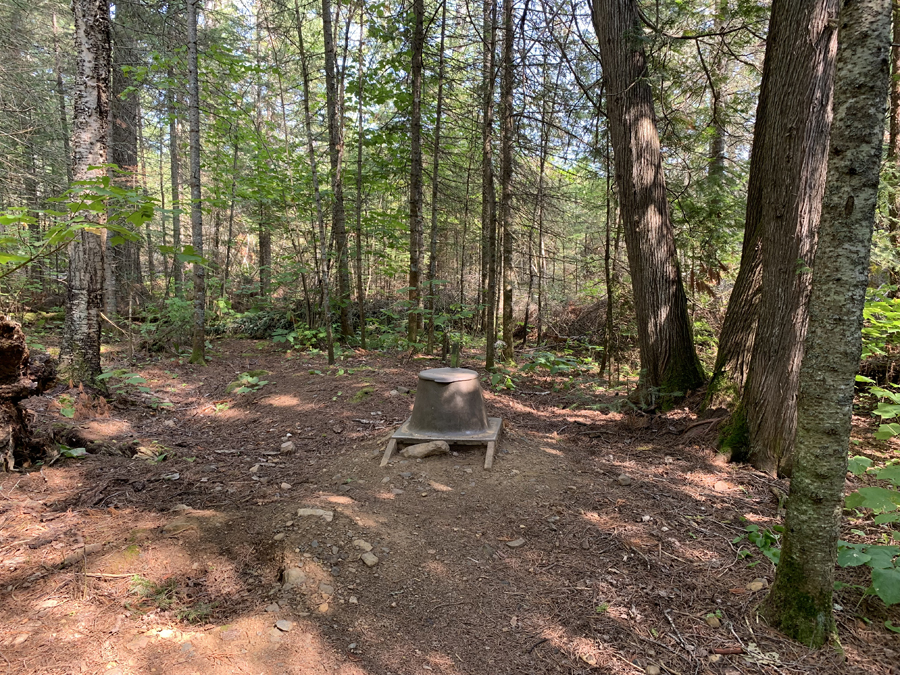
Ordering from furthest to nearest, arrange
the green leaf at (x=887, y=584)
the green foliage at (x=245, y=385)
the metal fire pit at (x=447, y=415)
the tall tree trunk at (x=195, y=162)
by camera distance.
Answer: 1. the tall tree trunk at (x=195, y=162)
2. the green foliage at (x=245, y=385)
3. the metal fire pit at (x=447, y=415)
4. the green leaf at (x=887, y=584)

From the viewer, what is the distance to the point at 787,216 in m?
4.29

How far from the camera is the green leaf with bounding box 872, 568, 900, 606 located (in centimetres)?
211

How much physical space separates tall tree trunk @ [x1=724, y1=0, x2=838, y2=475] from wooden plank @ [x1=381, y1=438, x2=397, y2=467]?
3.39 metres

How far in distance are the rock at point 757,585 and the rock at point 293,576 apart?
2.65 meters

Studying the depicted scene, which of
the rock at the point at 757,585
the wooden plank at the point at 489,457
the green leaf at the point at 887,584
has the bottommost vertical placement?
the rock at the point at 757,585

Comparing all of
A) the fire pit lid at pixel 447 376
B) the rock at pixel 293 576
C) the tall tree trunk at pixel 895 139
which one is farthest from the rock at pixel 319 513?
the tall tree trunk at pixel 895 139

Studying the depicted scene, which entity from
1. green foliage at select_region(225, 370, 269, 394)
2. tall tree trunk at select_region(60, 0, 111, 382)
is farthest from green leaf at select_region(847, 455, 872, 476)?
tall tree trunk at select_region(60, 0, 111, 382)

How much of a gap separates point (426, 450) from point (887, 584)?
3.37 m

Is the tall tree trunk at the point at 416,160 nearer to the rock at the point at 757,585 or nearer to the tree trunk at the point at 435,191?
the tree trunk at the point at 435,191

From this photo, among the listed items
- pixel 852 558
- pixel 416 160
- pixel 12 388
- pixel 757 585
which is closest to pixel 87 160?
pixel 12 388

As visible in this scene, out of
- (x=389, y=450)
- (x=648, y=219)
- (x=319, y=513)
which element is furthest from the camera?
(x=648, y=219)

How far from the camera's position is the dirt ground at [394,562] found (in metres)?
2.22

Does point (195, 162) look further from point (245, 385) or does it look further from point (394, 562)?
point (394, 562)

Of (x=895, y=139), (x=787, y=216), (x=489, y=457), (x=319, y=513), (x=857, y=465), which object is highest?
(x=895, y=139)
